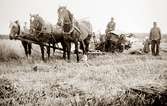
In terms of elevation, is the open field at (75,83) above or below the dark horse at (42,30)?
below

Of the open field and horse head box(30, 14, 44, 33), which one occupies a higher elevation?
horse head box(30, 14, 44, 33)

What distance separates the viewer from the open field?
131 inches

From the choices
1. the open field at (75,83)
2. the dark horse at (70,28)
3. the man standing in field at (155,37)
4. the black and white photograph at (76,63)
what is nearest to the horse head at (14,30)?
the black and white photograph at (76,63)

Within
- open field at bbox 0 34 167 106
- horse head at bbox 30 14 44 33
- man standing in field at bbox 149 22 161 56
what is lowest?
open field at bbox 0 34 167 106

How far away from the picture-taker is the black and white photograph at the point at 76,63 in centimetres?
343

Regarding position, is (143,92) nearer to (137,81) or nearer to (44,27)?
(137,81)

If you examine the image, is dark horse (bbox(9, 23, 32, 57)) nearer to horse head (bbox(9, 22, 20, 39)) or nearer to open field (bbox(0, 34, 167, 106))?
horse head (bbox(9, 22, 20, 39))

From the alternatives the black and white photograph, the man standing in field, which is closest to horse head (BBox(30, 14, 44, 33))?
the black and white photograph

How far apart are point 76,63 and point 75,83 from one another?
1512 mm

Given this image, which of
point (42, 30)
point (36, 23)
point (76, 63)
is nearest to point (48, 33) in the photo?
point (42, 30)

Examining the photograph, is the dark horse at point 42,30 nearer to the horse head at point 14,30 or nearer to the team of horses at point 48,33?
the team of horses at point 48,33

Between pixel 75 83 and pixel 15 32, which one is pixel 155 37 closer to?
pixel 15 32

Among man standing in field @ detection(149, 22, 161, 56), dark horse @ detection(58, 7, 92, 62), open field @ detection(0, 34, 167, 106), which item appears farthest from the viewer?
man standing in field @ detection(149, 22, 161, 56)

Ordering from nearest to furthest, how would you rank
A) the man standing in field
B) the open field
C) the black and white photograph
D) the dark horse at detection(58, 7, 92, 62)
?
1. the open field
2. the black and white photograph
3. the dark horse at detection(58, 7, 92, 62)
4. the man standing in field
